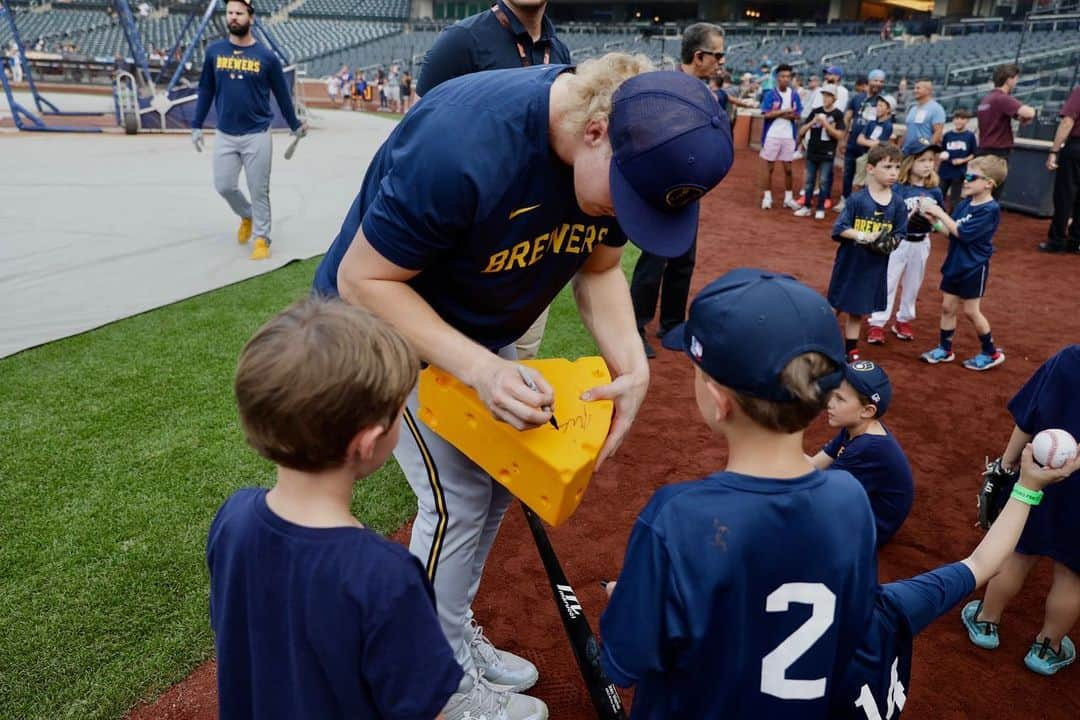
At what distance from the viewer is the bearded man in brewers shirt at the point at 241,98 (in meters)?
7.01

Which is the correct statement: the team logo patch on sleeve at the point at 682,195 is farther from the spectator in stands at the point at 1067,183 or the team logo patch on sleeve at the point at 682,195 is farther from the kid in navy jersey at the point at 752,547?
the spectator in stands at the point at 1067,183

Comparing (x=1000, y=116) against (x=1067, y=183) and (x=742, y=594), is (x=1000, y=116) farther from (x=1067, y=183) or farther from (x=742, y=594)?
(x=742, y=594)

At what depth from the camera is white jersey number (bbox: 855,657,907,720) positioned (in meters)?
1.67

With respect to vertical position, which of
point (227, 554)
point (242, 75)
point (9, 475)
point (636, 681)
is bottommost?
point (9, 475)

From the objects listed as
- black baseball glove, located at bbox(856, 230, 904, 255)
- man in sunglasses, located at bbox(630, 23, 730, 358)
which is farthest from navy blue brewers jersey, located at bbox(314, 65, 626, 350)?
black baseball glove, located at bbox(856, 230, 904, 255)

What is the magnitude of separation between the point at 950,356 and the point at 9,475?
641 cm

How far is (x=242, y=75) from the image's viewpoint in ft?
23.1

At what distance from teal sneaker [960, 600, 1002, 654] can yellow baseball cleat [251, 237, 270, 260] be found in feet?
21.4

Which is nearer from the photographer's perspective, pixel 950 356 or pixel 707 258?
pixel 950 356

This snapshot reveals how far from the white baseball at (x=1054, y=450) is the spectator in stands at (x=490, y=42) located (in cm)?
300

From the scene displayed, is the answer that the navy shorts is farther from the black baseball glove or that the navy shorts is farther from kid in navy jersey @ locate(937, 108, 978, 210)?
Answer: kid in navy jersey @ locate(937, 108, 978, 210)

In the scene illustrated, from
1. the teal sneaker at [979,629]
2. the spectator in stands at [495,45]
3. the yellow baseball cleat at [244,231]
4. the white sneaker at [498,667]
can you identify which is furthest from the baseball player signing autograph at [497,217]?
the yellow baseball cleat at [244,231]

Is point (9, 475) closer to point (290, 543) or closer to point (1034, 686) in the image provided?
point (290, 543)

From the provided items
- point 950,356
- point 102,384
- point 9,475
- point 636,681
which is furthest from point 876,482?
point 102,384
